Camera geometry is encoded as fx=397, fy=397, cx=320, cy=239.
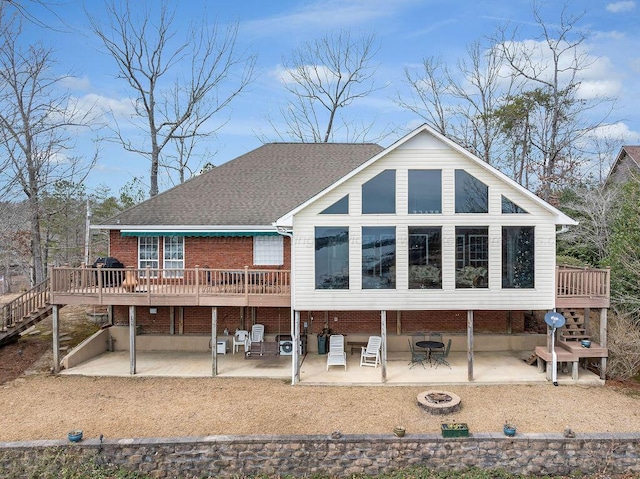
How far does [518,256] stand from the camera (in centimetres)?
1342

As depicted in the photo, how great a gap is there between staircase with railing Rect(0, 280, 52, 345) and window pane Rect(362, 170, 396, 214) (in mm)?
12233

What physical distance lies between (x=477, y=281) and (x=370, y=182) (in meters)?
4.95

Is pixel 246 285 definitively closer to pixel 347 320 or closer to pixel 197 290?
pixel 197 290

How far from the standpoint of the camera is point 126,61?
2617cm

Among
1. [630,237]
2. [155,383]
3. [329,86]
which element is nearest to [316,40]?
[329,86]

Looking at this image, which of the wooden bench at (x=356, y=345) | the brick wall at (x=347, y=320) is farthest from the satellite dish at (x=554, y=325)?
the wooden bench at (x=356, y=345)

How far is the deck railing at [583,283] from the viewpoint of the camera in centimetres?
1357

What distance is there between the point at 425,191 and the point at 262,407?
8583mm

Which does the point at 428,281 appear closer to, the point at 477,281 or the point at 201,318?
the point at 477,281

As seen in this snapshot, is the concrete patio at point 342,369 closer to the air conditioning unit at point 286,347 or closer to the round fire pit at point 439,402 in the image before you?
the air conditioning unit at point 286,347

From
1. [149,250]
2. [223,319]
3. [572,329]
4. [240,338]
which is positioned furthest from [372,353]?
[149,250]

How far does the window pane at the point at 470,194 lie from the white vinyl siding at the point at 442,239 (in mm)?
149

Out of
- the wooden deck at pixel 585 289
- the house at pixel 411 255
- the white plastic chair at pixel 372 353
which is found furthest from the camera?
the white plastic chair at pixel 372 353

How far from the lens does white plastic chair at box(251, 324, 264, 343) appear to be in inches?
650
